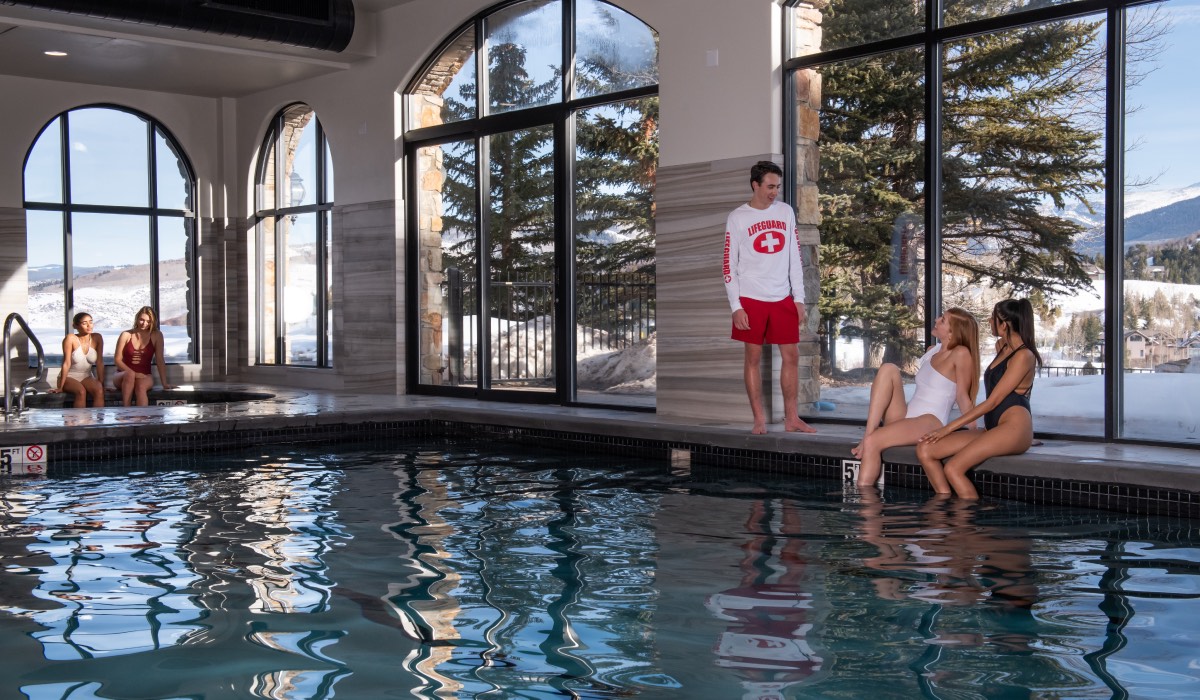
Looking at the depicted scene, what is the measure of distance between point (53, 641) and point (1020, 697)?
8.06 ft

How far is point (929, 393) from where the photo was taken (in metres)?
5.74

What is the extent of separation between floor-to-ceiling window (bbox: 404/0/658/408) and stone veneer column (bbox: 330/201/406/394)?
6.7 inches

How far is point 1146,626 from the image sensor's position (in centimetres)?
319

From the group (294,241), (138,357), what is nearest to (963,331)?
(138,357)

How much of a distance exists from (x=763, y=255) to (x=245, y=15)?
15.8ft

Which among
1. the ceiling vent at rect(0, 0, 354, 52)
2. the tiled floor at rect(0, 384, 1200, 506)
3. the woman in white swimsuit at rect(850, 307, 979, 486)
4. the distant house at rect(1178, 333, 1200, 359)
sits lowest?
the tiled floor at rect(0, 384, 1200, 506)

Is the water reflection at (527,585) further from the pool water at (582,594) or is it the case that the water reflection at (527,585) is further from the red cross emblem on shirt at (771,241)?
the red cross emblem on shirt at (771,241)

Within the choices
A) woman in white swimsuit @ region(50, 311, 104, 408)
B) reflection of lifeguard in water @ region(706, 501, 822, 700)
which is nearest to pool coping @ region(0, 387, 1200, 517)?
reflection of lifeguard in water @ region(706, 501, 822, 700)

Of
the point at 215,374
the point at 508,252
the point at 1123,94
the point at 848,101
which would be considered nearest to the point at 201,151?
the point at 215,374

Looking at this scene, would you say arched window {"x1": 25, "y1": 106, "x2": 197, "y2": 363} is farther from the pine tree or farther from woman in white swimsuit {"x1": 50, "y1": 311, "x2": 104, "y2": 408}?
the pine tree

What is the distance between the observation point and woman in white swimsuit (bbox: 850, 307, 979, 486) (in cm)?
563

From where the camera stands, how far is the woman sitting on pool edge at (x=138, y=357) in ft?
33.1

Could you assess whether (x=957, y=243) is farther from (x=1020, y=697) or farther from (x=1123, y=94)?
(x=1020, y=697)

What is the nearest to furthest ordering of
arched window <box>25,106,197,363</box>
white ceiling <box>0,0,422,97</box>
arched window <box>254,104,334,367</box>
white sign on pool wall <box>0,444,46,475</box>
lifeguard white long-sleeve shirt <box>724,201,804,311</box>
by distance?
white sign on pool wall <box>0,444,46,475</box>, lifeguard white long-sleeve shirt <box>724,201,804,311</box>, white ceiling <box>0,0,422,97</box>, arched window <box>254,104,334,367</box>, arched window <box>25,106,197,363</box>
